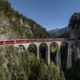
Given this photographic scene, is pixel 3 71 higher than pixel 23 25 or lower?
lower

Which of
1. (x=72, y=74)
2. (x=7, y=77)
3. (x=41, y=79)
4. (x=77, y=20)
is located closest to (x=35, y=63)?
(x=41, y=79)

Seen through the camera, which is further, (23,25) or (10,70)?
(23,25)

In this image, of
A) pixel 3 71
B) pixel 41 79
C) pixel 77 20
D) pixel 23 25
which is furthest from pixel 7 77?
pixel 23 25

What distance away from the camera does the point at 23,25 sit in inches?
3999

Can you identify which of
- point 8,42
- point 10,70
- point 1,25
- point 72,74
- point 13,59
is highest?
point 1,25

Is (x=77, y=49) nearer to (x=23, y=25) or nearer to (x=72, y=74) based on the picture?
(x=72, y=74)

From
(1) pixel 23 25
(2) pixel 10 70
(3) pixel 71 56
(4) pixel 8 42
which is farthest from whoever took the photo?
(1) pixel 23 25

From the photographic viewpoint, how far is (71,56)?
223 feet

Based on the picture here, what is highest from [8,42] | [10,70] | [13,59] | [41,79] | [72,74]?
[8,42]

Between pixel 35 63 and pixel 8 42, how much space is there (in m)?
10.5

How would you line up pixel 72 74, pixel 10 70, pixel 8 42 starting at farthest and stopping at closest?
pixel 72 74, pixel 8 42, pixel 10 70

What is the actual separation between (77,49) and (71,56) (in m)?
6.16

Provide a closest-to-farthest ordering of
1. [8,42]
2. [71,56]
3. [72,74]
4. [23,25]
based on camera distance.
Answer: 1. [8,42]
2. [72,74]
3. [71,56]
4. [23,25]

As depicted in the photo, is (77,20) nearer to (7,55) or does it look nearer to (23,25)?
(23,25)
